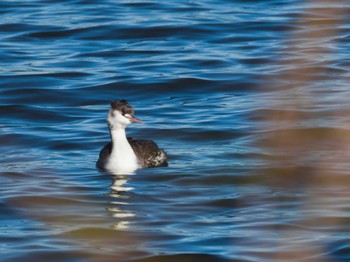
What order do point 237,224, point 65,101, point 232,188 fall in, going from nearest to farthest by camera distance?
point 237,224 → point 232,188 → point 65,101

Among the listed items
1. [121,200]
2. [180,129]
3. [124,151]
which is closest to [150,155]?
[124,151]

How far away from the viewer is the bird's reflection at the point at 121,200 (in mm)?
9218

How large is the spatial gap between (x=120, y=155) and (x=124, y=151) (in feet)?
0.24

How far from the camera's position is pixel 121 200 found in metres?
10.3

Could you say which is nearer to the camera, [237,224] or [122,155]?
[237,224]

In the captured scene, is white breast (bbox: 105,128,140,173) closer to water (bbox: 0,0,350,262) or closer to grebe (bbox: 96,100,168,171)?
grebe (bbox: 96,100,168,171)

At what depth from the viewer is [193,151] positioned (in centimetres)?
1253

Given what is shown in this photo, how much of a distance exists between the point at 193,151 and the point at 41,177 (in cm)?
191

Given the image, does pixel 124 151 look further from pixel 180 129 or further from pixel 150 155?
pixel 180 129

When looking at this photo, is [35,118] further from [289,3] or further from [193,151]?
[289,3]

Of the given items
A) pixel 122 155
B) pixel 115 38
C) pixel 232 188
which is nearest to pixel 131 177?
pixel 122 155

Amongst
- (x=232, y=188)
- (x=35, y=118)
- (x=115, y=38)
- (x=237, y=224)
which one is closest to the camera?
(x=237, y=224)

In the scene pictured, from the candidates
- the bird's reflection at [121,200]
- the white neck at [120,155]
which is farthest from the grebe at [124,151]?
the bird's reflection at [121,200]

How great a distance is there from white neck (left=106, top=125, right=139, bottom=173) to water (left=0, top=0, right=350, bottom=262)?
0.44 ft
